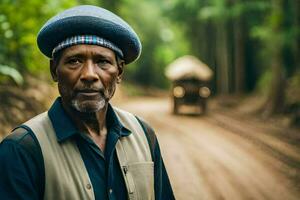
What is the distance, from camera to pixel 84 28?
2.13 m

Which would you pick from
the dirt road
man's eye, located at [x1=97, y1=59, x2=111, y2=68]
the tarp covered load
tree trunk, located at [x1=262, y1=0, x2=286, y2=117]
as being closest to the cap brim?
man's eye, located at [x1=97, y1=59, x2=111, y2=68]

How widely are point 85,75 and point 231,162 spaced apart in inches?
324

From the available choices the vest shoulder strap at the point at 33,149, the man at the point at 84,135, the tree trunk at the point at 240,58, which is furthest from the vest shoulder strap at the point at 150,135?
the tree trunk at the point at 240,58

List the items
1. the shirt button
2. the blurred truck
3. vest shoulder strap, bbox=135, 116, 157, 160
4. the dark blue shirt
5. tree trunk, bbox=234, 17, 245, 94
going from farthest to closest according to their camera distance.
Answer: tree trunk, bbox=234, 17, 245, 94 < the blurred truck < vest shoulder strap, bbox=135, 116, 157, 160 < the shirt button < the dark blue shirt

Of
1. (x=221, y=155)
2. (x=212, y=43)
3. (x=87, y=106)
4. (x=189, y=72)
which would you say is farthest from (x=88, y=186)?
(x=212, y=43)

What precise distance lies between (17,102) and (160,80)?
128 feet

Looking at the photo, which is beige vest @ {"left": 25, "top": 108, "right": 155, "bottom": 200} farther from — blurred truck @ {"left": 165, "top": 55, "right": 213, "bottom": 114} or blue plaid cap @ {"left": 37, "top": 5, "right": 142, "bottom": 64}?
blurred truck @ {"left": 165, "top": 55, "right": 213, "bottom": 114}

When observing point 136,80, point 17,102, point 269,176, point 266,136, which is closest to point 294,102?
point 266,136

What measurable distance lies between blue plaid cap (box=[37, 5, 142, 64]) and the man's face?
0.21 ft

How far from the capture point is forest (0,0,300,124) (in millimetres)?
8406

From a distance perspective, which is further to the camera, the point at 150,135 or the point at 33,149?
the point at 150,135

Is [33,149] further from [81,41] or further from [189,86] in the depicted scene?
[189,86]

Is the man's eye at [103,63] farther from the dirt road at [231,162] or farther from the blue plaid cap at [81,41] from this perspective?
the dirt road at [231,162]

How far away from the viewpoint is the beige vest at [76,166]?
1.95 metres
